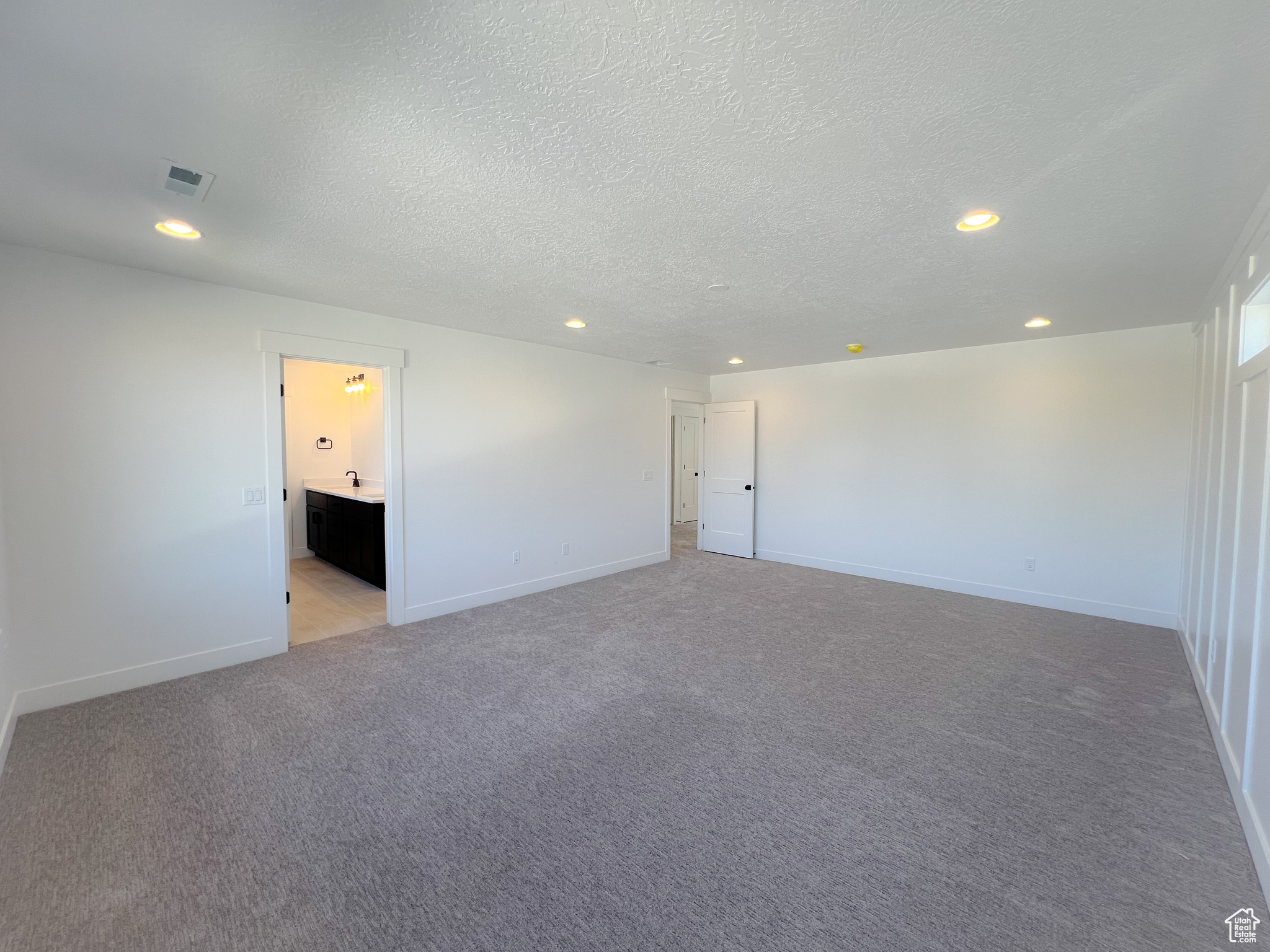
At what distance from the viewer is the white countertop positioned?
5098mm

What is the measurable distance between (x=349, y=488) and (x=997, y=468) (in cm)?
707

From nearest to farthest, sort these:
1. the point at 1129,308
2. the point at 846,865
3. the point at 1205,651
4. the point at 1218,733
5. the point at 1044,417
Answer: the point at 846,865, the point at 1218,733, the point at 1205,651, the point at 1129,308, the point at 1044,417

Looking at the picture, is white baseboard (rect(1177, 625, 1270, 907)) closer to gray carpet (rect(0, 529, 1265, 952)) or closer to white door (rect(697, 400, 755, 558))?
gray carpet (rect(0, 529, 1265, 952))

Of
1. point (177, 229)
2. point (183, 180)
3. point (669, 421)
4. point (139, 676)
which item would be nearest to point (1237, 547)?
point (183, 180)

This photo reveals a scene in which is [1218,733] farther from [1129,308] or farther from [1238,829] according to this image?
[1129,308]

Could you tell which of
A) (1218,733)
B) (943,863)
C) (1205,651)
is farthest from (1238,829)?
(1205,651)

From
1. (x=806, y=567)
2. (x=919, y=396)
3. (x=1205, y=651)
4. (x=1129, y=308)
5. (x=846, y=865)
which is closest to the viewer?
(x=846, y=865)

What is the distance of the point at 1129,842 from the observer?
1.92 meters

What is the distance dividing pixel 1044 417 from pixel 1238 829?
3.68 metres

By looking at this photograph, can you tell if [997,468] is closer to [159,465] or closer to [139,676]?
[159,465]

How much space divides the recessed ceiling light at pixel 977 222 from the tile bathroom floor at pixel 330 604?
4695 mm

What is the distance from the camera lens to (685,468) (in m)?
9.95

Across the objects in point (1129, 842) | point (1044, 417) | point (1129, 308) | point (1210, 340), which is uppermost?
point (1129, 308)

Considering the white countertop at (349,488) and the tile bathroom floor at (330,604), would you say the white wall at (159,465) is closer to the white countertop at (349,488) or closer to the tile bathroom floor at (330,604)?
the tile bathroom floor at (330,604)
